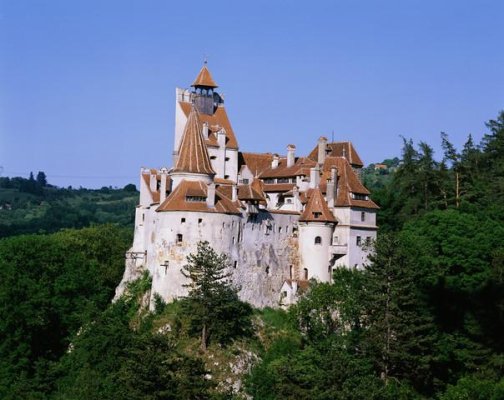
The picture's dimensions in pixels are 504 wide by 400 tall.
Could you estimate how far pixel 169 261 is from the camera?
7825 cm

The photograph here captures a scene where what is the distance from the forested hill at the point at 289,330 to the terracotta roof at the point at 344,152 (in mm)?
7483

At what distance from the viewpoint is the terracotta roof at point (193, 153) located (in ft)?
263

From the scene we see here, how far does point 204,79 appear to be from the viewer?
9256 cm

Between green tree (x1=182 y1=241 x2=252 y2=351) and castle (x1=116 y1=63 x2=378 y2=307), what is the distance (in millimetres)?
1917

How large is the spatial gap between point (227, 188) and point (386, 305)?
17.3 m

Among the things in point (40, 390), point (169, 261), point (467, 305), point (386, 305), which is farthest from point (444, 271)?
point (40, 390)

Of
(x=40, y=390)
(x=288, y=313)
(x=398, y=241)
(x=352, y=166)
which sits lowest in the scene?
(x=40, y=390)

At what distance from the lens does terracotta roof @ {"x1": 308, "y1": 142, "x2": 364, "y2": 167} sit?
3602 inches

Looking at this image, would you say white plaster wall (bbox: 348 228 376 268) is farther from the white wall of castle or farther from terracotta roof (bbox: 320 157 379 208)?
the white wall of castle

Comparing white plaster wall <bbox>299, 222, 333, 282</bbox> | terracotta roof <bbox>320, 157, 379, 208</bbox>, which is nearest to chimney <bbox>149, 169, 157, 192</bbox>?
white plaster wall <bbox>299, 222, 333, 282</bbox>

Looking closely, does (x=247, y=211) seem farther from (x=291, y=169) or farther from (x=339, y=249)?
(x=291, y=169)

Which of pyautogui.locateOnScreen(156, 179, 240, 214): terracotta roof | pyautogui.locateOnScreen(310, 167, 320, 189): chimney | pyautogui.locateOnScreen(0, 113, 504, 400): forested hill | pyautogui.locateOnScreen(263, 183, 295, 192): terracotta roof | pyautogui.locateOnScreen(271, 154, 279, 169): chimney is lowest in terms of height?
pyautogui.locateOnScreen(0, 113, 504, 400): forested hill

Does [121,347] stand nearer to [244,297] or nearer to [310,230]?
[244,297]

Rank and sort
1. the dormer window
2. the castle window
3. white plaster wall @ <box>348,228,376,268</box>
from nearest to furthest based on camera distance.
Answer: the castle window < white plaster wall @ <box>348,228,376,268</box> < the dormer window
